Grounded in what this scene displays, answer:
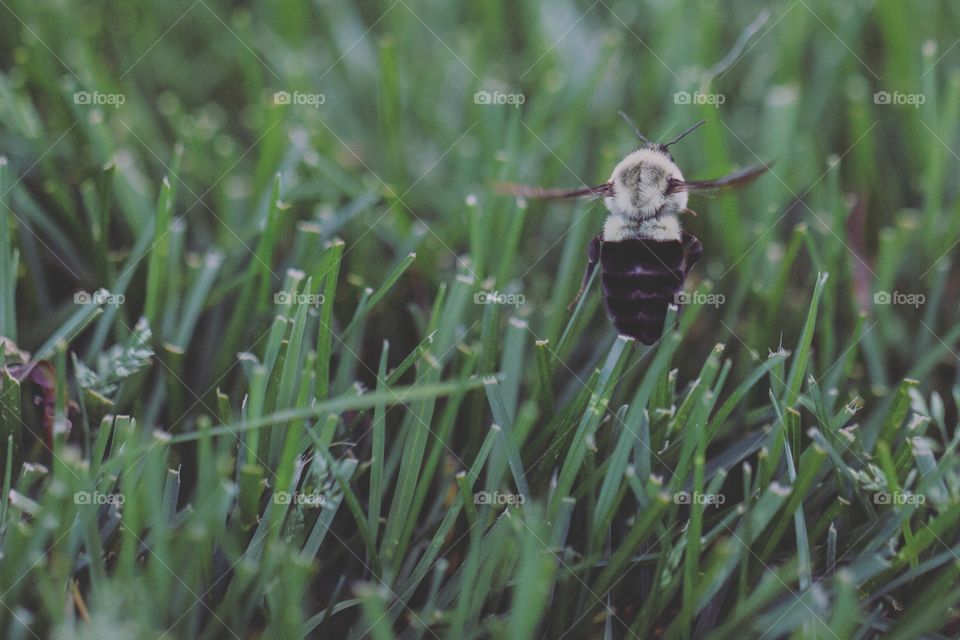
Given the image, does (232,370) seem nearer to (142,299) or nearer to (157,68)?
(142,299)

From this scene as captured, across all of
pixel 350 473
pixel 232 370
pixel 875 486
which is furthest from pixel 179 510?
pixel 875 486

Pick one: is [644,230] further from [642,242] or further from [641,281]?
[641,281]

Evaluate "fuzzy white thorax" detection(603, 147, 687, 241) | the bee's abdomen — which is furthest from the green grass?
"fuzzy white thorax" detection(603, 147, 687, 241)

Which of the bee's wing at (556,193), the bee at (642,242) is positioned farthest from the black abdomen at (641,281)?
the bee's wing at (556,193)

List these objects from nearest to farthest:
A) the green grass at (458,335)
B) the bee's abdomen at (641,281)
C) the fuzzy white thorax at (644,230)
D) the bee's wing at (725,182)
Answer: the green grass at (458,335)
the bee's wing at (725,182)
the bee's abdomen at (641,281)
the fuzzy white thorax at (644,230)

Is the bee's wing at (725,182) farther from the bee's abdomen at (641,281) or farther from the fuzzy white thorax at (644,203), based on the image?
the bee's abdomen at (641,281)

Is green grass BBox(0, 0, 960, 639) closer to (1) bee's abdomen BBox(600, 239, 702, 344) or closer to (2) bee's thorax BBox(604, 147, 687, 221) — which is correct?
(1) bee's abdomen BBox(600, 239, 702, 344)

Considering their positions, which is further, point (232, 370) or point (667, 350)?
point (232, 370)
